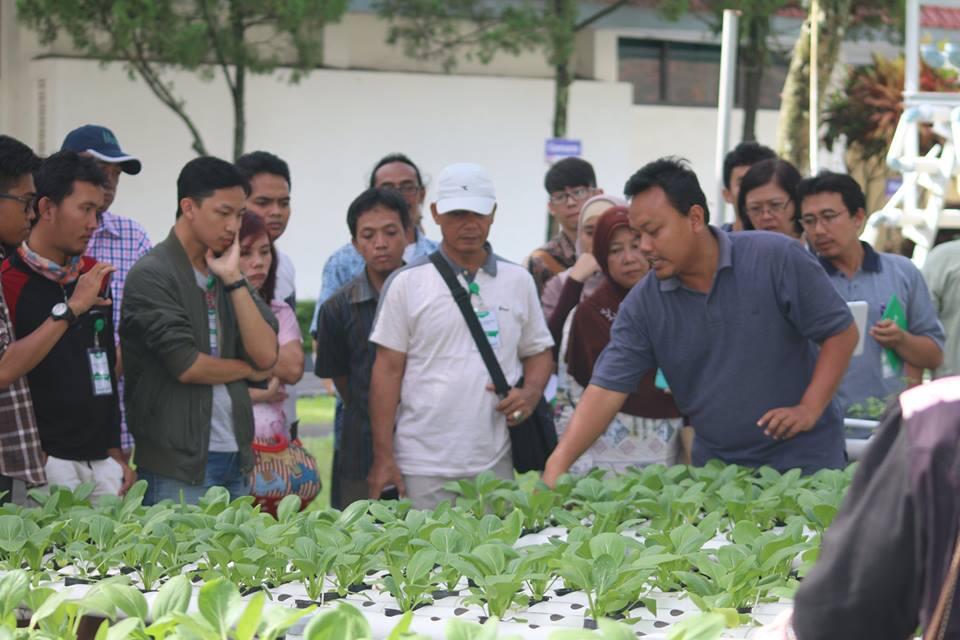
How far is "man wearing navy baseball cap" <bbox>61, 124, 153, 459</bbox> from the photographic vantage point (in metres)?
5.32

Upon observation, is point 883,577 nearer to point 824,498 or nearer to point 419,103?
point 824,498

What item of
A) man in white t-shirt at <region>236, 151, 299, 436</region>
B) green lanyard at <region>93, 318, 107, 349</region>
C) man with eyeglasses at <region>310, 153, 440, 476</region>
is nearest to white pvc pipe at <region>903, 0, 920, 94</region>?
man with eyeglasses at <region>310, 153, 440, 476</region>

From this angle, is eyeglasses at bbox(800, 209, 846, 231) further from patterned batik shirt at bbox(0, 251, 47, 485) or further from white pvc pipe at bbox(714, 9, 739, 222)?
patterned batik shirt at bbox(0, 251, 47, 485)

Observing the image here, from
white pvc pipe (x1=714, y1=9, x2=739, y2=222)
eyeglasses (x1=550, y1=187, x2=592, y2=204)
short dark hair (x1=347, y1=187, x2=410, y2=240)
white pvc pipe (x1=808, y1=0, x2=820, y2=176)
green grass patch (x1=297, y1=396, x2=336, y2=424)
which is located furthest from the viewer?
white pvc pipe (x1=808, y1=0, x2=820, y2=176)

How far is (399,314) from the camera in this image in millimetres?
5098

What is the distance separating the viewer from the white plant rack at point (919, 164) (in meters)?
8.08

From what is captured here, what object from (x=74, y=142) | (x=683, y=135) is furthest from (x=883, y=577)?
(x=683, y=135)

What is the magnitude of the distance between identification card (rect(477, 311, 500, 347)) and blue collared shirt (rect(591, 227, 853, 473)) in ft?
2.56

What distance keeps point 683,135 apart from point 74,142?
767 inches

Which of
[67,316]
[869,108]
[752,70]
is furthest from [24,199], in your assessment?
[869,108]

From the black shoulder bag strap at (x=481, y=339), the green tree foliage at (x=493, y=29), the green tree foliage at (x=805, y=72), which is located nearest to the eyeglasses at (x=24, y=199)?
the black shoulder bag strap at (x=481, y=339)

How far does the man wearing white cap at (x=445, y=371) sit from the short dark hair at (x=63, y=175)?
108cm

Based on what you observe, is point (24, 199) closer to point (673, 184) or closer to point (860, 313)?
point (673, 184)

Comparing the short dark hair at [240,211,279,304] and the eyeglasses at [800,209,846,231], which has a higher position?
the eyeglasses at [800,209,846,231]
